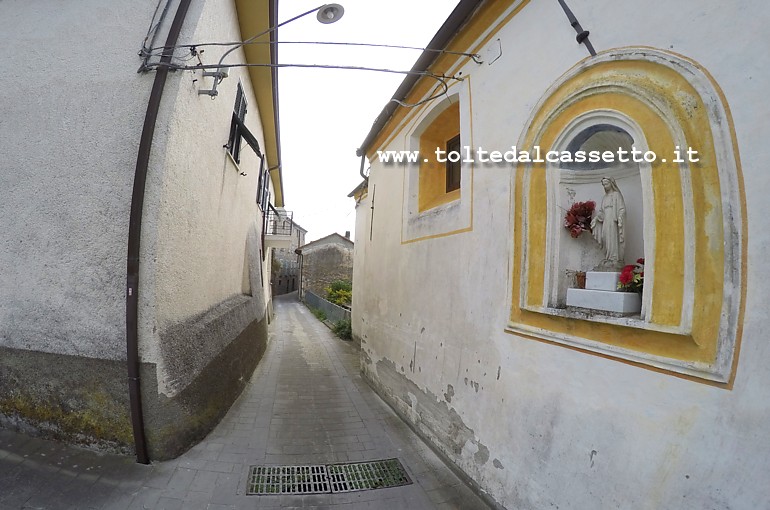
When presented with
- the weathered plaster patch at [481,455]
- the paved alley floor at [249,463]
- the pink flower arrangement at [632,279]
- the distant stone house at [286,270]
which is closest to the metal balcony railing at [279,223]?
the paved alley floor at [249,463]

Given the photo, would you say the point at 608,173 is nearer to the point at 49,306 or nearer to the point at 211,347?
the point at 211,347

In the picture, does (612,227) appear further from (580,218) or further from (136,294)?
(136,294)

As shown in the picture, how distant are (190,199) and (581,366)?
463cm

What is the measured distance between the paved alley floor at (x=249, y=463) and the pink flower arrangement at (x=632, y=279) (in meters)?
2.46

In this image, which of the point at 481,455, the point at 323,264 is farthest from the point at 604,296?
the point at 323,264

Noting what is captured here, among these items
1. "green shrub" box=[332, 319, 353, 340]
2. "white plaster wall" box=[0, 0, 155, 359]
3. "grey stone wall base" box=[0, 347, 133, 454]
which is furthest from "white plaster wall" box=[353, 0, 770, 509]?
"green shrub" box=[332, 319, 353, 340]

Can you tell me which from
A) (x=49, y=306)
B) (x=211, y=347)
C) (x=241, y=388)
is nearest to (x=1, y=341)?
(x=49, y=306)

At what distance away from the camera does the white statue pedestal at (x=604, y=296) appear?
2354 mm

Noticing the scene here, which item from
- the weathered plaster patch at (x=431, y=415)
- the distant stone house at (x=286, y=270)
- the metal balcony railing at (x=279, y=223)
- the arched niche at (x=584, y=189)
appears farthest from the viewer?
the distant stone house at (x=286, y=270)

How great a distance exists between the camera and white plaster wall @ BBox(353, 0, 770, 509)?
1.71 m

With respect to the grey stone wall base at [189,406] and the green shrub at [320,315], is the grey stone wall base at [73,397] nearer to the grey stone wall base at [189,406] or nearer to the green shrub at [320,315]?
the grey stone wall base at [189,406]

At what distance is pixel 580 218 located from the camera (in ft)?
9.37

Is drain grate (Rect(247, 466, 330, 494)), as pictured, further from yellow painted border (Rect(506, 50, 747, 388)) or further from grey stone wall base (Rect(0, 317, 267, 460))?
yellow painted border (Rect(506, 50, 747, 388))

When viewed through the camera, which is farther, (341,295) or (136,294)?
(341,295)
